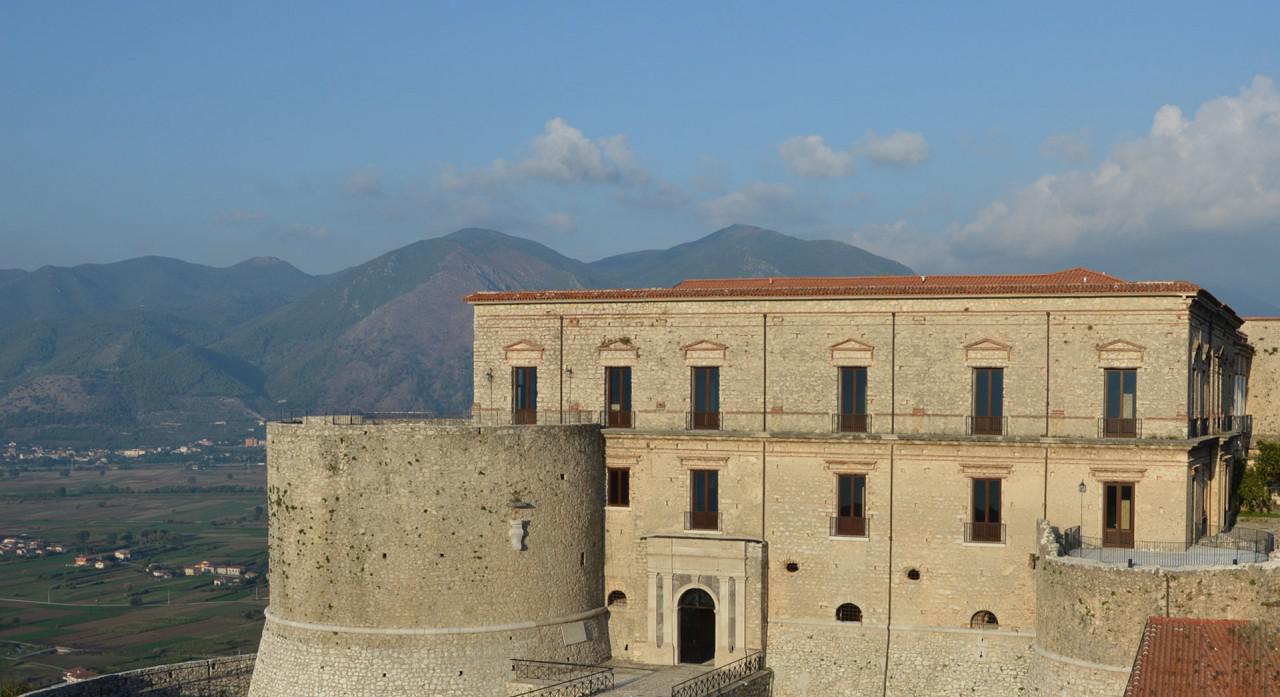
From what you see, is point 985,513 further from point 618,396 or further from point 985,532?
point 618,396

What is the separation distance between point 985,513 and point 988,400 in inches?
117

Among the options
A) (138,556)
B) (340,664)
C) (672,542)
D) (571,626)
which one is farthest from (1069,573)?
(138,556)

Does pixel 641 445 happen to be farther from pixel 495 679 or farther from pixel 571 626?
pixel 495 679

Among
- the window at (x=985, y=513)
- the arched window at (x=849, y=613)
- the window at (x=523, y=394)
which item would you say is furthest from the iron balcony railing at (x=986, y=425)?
the window at (x=523, y=394)

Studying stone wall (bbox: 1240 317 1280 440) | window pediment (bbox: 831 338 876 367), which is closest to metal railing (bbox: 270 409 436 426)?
window pediment (bbox: 831 338 876 367)

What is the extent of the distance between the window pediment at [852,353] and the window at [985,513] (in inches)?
171

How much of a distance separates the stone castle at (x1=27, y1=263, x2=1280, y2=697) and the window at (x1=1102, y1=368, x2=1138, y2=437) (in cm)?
7

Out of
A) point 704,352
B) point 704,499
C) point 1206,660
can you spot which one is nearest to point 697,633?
point 704,499

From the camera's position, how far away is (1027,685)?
103 ft

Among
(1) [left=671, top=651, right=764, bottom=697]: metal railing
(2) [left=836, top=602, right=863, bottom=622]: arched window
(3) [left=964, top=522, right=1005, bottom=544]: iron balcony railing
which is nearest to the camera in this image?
(1) [left=671, top=651, right=764, bottom=697]: metal railing

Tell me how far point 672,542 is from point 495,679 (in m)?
6.17

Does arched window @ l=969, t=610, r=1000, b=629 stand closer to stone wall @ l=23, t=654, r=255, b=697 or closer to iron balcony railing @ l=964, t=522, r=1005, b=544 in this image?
iron balcony railing @ l=964, t=522, r=1005, b=544

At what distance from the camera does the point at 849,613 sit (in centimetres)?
3534

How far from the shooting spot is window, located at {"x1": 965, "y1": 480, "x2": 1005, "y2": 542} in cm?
3388
